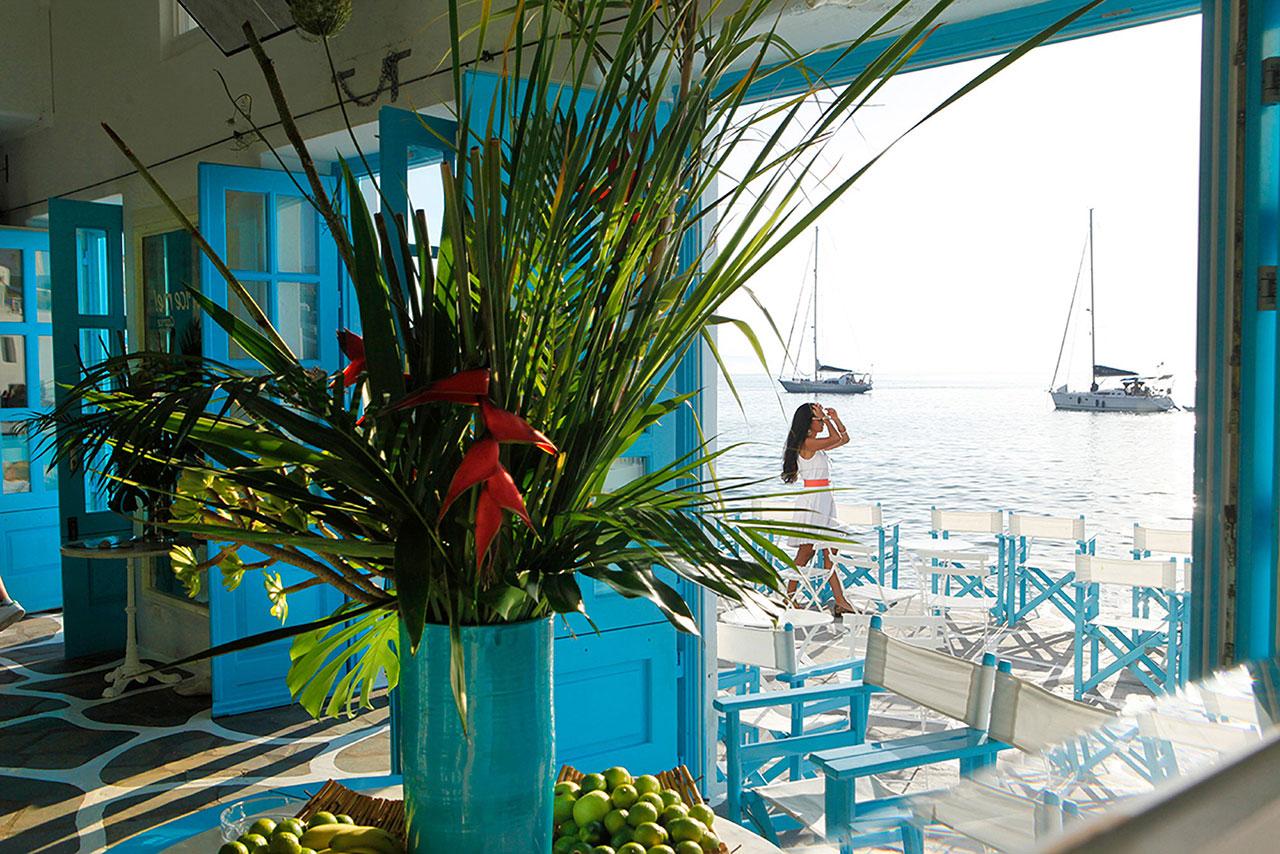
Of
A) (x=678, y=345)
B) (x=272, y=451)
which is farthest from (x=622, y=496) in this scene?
(x=272, y=451)

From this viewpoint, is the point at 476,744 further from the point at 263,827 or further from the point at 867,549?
the point at 867,549

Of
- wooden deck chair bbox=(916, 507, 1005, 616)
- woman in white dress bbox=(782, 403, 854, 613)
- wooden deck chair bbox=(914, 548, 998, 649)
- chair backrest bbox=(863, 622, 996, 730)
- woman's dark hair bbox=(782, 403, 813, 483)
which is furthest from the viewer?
woman's dark hair bbox=(782, 403, 813, 483)

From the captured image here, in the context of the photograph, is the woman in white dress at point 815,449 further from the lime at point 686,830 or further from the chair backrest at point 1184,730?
the chair backrest at point 1184,730

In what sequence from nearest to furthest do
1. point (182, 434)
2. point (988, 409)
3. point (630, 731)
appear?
point (182, 434) → point (630, 731) → point (988, 409)

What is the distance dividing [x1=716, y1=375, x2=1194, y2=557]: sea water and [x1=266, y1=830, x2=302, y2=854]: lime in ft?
30.1

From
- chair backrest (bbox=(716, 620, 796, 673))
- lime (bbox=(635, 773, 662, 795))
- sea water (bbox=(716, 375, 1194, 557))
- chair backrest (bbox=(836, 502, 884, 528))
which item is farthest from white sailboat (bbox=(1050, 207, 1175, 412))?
lime (bbox=(635, 773, 662, 795))

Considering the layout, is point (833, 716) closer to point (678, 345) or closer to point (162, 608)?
point (162, 608)

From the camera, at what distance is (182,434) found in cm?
99

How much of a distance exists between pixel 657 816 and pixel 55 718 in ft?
14.5

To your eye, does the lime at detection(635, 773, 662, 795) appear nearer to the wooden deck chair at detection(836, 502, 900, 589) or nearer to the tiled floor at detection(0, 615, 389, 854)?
the tiled floor at detection(0, 615, 389, 854)

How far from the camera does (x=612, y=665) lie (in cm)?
365

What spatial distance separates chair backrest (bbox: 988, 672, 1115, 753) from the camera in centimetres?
258

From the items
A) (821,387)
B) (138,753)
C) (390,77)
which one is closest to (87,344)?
(138,753)

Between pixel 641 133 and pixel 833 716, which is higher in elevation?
pixel 641 133
